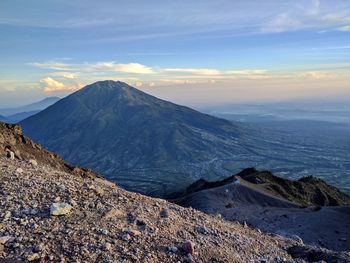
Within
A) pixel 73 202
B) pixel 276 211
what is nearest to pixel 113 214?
pixel 73 202

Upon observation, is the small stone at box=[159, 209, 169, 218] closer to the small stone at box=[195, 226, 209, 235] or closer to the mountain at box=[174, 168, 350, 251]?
the small stone at box=[195, 226, 209, 235]

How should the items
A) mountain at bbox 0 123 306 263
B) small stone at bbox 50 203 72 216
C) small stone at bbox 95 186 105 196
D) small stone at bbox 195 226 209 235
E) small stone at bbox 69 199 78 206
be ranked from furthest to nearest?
small stone at bbox 95 186 105 196 < small stone at bbox 195 226 209 235 < small stone at bbox 69 199 78 206 < small stone at bbox 50 203 72 216 < mountain at bbox 0 123 306 263

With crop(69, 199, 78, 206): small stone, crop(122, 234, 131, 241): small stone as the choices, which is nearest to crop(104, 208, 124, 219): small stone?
crop(69, 199, 78, 206): small stone

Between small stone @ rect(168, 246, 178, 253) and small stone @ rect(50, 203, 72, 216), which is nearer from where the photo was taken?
small stone @ rect(168, 246, 178, 253)

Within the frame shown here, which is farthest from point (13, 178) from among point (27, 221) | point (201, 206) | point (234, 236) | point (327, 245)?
point (201, 206)

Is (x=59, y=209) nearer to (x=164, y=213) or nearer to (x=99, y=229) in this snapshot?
(x=99, y=229)

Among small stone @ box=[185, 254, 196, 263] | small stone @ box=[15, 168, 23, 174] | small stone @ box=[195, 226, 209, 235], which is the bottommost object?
small stone @ box=[195, 226, 209, 235]
